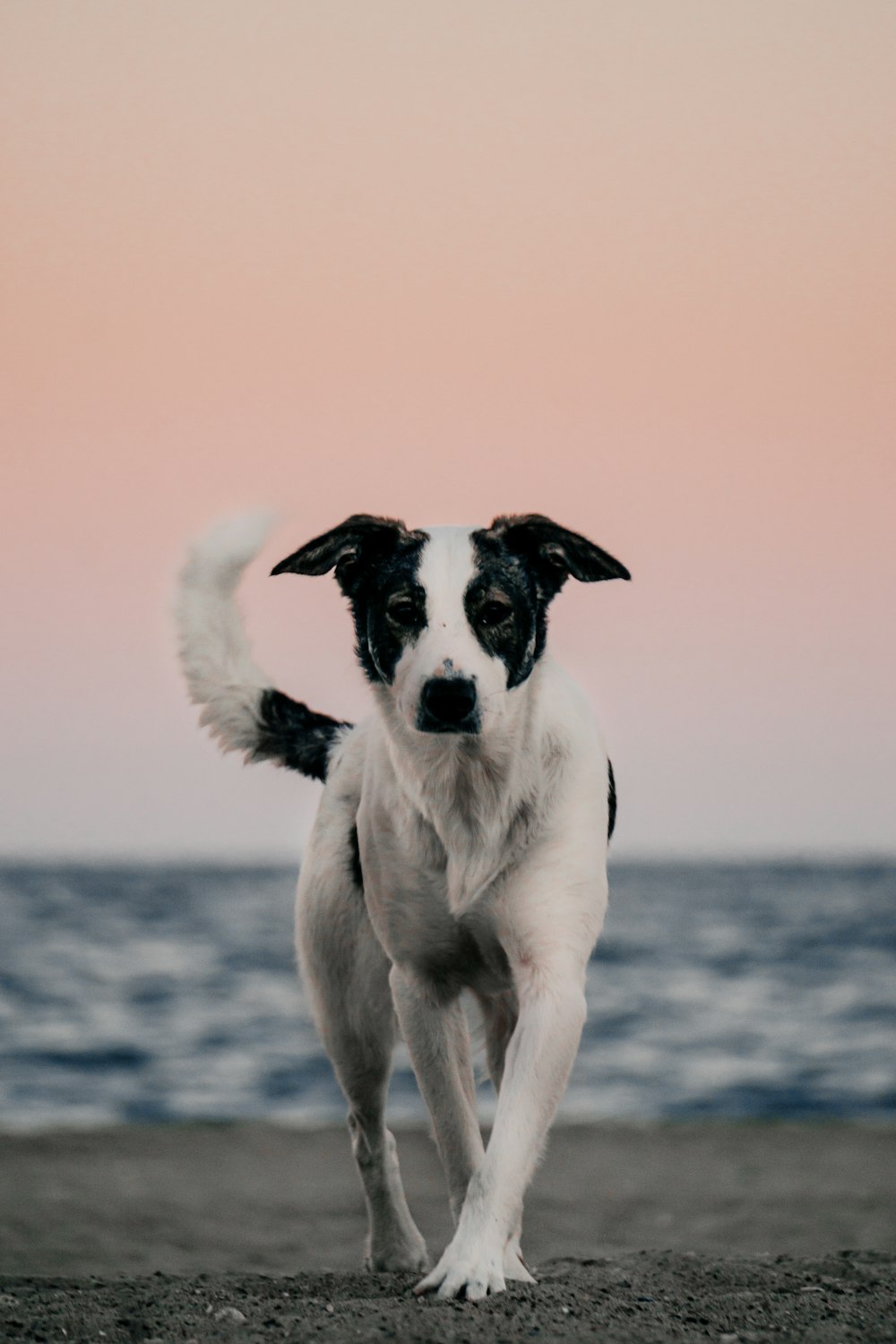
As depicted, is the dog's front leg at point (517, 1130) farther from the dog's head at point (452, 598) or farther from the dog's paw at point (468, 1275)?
the dog's head at point (452, 598)

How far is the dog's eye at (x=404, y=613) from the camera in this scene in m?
4.14

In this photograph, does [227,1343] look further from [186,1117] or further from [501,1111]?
[186,1117]

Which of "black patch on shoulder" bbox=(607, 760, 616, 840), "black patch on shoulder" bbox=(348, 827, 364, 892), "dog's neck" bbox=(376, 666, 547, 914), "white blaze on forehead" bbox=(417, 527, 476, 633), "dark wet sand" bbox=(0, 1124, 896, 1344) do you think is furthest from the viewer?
"black patch on shoulder" bbox=(348, 827, 364, 892)

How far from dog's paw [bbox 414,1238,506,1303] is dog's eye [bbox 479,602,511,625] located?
1545mm

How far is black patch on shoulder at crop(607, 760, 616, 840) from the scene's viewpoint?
190 inches

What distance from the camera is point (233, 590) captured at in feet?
18.9

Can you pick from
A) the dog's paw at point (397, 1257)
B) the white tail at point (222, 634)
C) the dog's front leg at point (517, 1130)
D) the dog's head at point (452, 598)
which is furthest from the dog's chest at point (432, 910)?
the white tail at point (222, 634)

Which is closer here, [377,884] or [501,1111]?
[501,1111]

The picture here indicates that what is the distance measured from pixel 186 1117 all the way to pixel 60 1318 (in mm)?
8748

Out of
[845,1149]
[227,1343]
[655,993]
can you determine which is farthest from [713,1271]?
[655,993]

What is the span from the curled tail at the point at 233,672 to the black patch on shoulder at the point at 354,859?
1.92 ft

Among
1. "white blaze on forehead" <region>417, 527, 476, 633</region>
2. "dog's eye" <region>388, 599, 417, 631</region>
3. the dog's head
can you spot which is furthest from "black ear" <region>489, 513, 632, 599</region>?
"dog's eye" <region>388, 599, 417, 631</region>

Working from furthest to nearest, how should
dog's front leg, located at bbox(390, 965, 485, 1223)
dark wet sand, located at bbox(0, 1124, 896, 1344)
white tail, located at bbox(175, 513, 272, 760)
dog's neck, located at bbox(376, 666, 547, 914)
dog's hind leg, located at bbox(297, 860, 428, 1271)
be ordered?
white tail, located at bbox(175, 513, 272, 760)
dog's hind leg, located at bbox(297, 860, 428, 1271)
dog's front leg, located at bbox(390, 965, 485, 1223)
dog's neck, located at bbox(376, 666, 547, 914)
dark wet sand, located at bbox(0, 1124, 896, 1344)

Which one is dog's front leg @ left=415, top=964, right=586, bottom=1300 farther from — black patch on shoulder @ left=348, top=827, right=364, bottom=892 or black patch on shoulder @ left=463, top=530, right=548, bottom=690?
black patch on shoulder @ left=348, top=827, right=364, bottom=892
